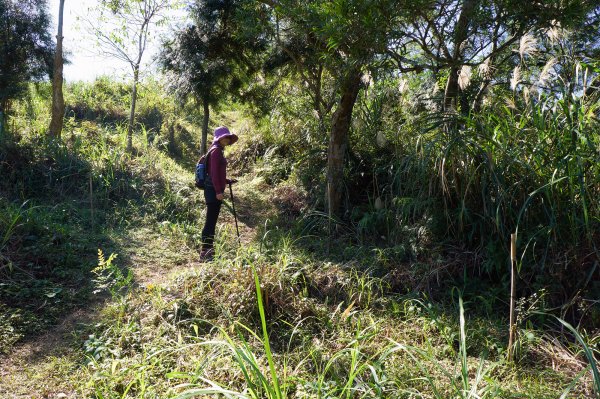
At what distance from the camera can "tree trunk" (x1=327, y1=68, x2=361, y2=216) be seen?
621 centimetres

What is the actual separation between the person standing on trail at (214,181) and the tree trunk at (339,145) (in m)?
1.45

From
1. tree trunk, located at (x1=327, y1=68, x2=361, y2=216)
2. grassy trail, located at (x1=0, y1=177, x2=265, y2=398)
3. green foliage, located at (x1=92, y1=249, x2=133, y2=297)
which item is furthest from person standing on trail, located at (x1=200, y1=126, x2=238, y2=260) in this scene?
tree trunk, located at (x1=327, y1=68, x2=361, y2=216)

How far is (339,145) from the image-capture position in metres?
6.40

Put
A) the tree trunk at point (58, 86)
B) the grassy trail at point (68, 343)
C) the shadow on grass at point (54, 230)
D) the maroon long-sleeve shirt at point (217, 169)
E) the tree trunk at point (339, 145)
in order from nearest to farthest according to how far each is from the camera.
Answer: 1. the grassy trail at point (68, 343)
2. the shadow on grass at point (54, 230)
3. the maroon long-sleeve shirt at point (217, 169)
4. the tree trunk at point (339, 145)
5. the tree trunk at point (58, 86)

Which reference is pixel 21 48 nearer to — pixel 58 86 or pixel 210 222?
pixel 58 86

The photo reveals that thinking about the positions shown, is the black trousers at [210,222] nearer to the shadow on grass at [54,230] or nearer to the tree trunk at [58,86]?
the shadow on grass at [54,230]

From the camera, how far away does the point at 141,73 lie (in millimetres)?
9992

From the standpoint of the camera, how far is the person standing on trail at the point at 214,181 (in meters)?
5.45

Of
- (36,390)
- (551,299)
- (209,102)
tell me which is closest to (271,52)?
(209,102)

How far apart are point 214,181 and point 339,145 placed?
74.8 inches

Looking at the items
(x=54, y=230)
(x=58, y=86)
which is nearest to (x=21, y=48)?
(x=58, y=86)

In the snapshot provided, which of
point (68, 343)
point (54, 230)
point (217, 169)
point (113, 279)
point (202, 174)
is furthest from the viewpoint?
point (202, 174)

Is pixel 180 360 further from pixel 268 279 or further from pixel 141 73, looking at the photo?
pixel 141 73

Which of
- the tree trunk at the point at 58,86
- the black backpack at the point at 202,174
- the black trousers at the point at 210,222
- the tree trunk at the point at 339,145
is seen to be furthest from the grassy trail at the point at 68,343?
the tree trunk at the point at 58,86
